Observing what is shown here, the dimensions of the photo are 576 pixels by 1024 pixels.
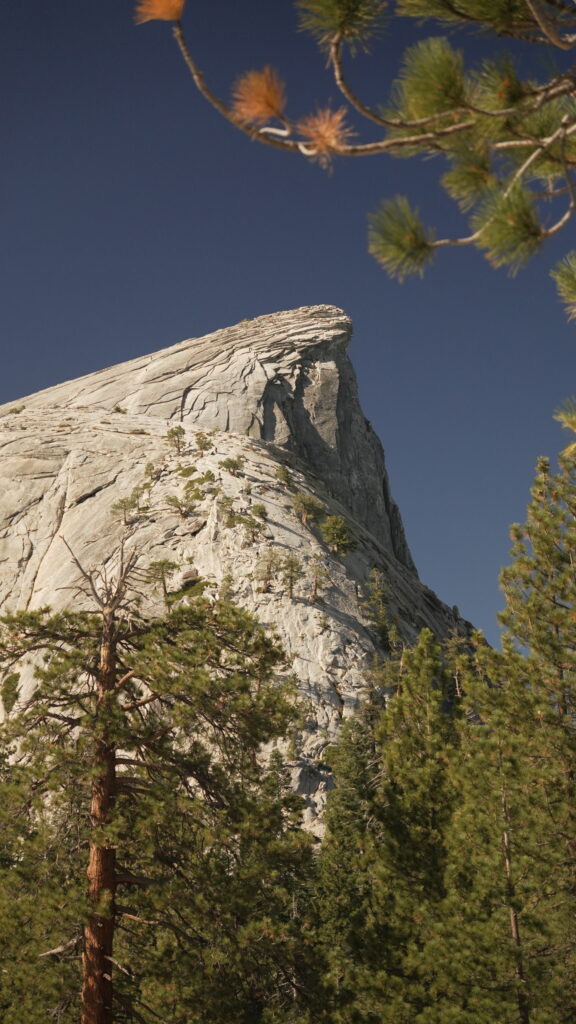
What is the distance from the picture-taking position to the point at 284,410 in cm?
7438

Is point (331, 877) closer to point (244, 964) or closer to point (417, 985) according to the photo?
point (417, 985)

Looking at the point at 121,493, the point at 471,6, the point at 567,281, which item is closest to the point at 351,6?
the point at 471,6

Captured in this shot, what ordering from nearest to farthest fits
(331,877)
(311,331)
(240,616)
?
1. (240,616)
2. (331,877)
3. (311,331)

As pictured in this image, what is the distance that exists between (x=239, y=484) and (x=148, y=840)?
39.9 metres

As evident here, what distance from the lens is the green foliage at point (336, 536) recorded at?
160ft

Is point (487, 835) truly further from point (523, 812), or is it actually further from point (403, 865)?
point (403, 865)

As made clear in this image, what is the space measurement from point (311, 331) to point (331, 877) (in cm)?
6914

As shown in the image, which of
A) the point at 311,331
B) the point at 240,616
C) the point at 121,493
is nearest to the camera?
the point at 240,616

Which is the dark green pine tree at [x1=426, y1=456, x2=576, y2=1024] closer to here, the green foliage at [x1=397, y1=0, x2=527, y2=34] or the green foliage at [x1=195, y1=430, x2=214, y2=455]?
the green foliage at [x1=397, y1=0, x2=527, y2=34]

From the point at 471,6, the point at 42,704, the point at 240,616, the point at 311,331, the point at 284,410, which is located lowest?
the point at 42,704

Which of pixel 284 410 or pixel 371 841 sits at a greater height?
pixel 284 410

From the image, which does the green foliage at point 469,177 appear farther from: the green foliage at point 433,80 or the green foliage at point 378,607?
the green foliage at point 378,607

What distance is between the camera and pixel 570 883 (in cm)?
1277

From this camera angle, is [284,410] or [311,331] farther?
[311,331]
